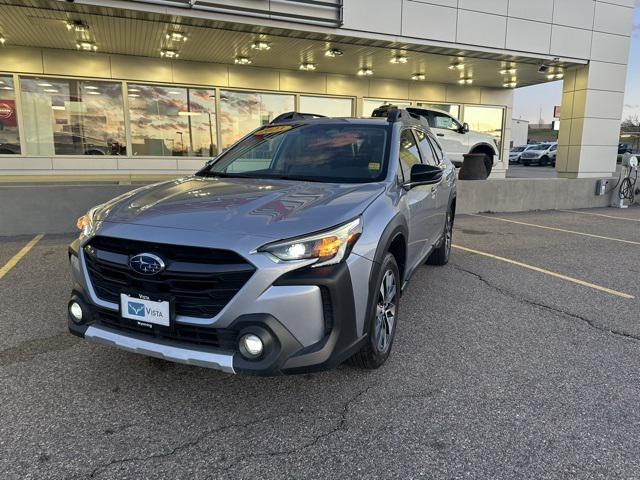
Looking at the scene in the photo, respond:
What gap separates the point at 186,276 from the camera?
245cm

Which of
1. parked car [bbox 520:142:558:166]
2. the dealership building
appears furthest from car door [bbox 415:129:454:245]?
parked car [bbox 520:142:558:166]

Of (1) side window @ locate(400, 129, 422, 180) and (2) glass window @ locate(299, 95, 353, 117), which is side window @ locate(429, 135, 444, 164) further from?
(2) glass window @ locate(299, 95, 353, 117)

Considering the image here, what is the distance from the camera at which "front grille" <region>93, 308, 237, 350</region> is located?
2.45 meters

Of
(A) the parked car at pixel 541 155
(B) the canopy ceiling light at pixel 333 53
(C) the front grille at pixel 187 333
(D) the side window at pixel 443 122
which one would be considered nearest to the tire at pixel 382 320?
(C) the front grille at pixel 187 333

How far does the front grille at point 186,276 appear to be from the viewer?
2.41m

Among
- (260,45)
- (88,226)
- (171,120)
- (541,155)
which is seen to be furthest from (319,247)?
(541,155)

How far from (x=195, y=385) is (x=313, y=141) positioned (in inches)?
85.5

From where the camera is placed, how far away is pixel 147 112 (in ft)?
45.2

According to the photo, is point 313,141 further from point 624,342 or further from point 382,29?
point 382,29

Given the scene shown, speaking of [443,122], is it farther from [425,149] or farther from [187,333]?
[187,333]

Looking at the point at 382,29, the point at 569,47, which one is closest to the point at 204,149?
the point at 382,29

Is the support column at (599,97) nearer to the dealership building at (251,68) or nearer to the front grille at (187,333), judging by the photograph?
the dealership building at (251,68)

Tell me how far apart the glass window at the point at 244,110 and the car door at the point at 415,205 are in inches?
435

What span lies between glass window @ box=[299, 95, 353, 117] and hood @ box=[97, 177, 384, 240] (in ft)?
41.5
